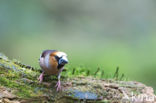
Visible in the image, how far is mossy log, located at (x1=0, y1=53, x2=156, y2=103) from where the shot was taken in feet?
15.3

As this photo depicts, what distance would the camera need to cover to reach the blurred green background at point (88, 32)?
39.5 ft

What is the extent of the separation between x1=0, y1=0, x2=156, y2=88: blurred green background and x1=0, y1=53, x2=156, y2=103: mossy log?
4.65m

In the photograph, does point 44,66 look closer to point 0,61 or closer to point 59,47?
point 0,61

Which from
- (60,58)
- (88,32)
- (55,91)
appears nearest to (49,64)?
(60,58)

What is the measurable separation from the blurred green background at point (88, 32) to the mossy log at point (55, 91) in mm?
4650

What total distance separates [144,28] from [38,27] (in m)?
4.98

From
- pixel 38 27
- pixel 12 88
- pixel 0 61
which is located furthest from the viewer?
pixel 38 27

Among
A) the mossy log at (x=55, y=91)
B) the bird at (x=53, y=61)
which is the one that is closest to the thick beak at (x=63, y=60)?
the bird at (x=53, y=61)

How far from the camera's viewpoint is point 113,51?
13352mm

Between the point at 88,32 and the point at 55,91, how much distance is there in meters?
10.9

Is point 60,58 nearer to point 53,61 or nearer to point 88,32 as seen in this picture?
point 53,61

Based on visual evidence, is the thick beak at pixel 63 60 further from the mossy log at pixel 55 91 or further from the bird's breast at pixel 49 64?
the mossy log at pixel 55 91

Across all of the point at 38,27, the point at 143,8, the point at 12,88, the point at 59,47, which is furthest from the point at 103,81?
the point at 143,8

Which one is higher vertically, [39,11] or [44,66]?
[39,11]
